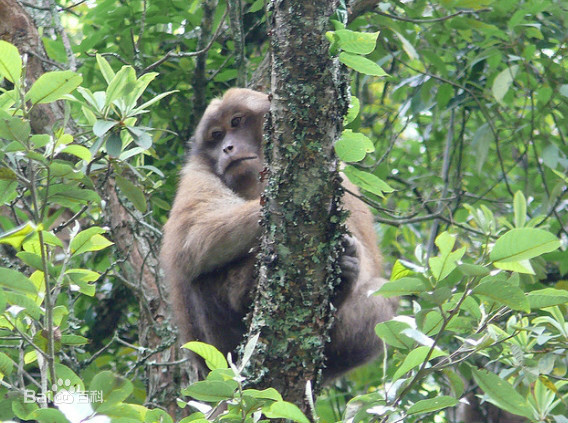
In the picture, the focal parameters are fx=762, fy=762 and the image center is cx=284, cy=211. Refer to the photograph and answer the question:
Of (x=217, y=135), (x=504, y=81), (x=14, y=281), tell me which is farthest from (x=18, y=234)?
(x=504, y=81)

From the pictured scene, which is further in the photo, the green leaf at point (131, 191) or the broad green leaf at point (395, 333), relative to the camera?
the green leaf at point (131, 191)

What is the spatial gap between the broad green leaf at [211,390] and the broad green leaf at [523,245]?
2.77 feet

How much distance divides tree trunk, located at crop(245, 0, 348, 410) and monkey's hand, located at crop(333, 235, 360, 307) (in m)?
0.70

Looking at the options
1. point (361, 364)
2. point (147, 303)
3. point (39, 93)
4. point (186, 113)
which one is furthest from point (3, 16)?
point (361, 364)

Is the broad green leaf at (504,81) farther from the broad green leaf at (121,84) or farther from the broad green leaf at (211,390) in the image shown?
the broad green leaf at (211,390)

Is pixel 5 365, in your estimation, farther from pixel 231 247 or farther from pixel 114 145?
pixel 231 247

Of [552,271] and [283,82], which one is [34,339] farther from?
[552,271]

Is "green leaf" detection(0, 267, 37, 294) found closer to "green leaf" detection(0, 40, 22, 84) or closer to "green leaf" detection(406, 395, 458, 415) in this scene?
"green leaf" detection(0, 40, 22, 84)

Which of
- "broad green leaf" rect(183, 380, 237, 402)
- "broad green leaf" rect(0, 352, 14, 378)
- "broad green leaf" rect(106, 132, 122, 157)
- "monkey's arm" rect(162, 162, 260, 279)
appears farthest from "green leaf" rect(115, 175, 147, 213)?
"broad green leaf" rect(183, 380, 237, 402)

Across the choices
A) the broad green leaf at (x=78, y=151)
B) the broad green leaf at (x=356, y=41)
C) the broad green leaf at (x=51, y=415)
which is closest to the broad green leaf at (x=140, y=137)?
the broad green leaf at (x=78, y=151)

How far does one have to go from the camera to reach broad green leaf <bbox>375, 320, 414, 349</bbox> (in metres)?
2.43

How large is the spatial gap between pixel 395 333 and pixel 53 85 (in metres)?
1.37

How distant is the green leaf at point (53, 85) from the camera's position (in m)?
2.48

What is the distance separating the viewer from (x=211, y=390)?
2199 mm
